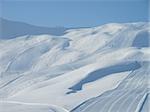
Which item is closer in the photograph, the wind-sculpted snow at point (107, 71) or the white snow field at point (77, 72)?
the white snow field at point (77, 72)

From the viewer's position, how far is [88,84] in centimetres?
1170

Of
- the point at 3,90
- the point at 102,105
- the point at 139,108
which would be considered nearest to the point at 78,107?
the point at 102,105

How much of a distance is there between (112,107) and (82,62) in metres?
3.68

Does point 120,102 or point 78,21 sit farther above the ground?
point 78,21

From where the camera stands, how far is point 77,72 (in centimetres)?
1248

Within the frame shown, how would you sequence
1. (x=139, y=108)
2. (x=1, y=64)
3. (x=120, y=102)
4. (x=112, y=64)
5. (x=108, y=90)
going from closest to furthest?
(x=139, y=108), (x=120, y=102), (x=108, y=90), (x=1, y=64), (x=112, y=64)

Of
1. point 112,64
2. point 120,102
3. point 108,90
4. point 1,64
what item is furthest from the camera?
point 112,64

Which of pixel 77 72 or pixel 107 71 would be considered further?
pixel 107 71

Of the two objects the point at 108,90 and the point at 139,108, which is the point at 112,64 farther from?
the point at 139,108

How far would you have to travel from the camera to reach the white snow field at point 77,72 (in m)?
10.1

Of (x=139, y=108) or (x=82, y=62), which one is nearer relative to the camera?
(x=139, y=108)

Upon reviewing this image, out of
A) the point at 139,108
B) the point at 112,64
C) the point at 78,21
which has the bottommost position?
the point at 139,108

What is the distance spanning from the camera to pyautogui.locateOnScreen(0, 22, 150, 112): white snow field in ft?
33.2

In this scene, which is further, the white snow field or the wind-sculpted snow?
the wind-sculpted snow
